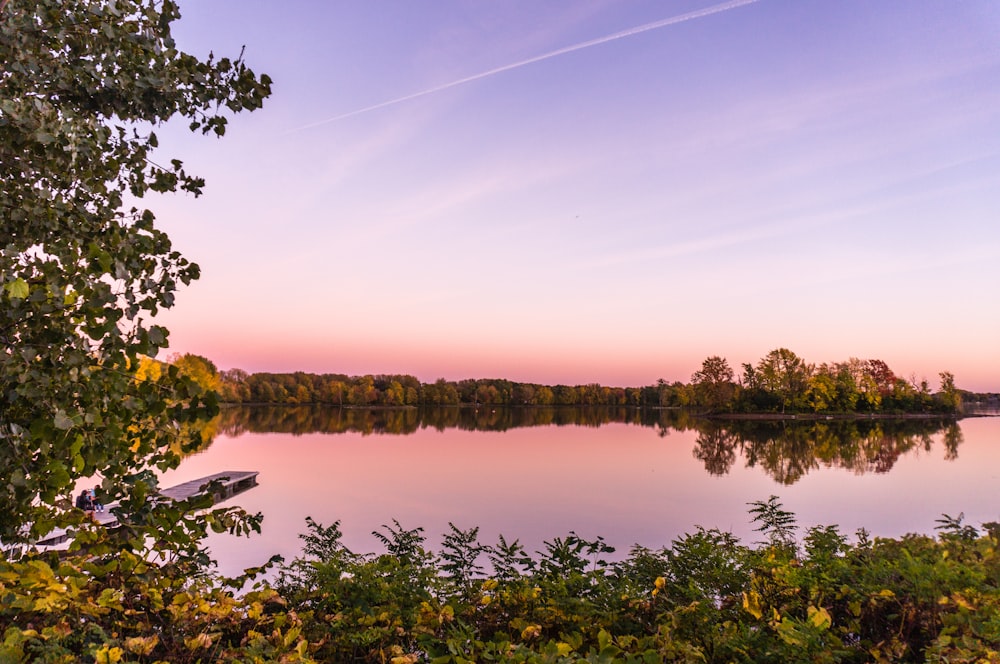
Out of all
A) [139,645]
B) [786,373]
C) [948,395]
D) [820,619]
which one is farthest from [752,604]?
[948,395]

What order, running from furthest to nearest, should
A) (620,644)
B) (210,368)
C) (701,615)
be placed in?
(210,368) → (701,615) → (620,644)

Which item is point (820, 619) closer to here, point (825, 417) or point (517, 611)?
point (517, 611)

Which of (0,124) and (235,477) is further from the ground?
(0,124)

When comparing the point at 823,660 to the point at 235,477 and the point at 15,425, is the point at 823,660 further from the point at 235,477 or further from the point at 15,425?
the point at 235,477

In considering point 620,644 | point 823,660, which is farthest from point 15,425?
point 823,660

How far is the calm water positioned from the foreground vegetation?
8986 millimetres

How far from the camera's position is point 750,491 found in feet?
84.1

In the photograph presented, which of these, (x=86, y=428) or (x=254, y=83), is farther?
(x=254, y=83)

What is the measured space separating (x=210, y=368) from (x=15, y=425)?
9779 cm

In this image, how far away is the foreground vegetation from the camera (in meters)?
2.57

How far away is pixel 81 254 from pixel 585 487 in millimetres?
24687

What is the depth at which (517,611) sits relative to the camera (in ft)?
11.8

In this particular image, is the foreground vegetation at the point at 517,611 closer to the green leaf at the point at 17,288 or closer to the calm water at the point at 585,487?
the green leaf at the point at 17,288

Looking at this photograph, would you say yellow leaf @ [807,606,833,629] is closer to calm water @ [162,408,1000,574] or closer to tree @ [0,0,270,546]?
tree @ [0,0,270,546]
